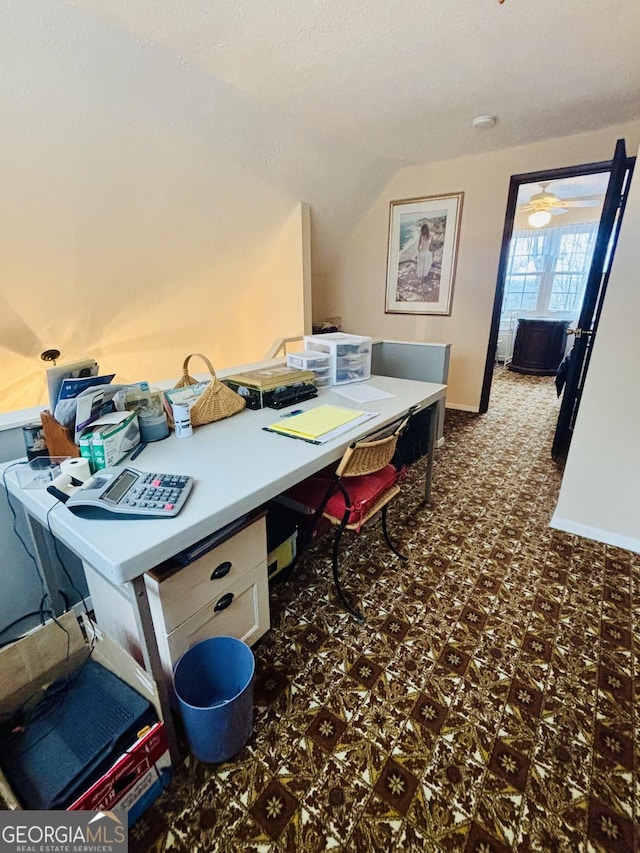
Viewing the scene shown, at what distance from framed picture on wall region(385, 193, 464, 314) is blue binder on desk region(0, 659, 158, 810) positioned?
4102 mm

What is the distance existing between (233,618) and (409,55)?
2726 millimetres

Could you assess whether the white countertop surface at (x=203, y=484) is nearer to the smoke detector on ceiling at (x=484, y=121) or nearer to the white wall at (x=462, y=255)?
the smoke detector on ceiling at (x=484, y=121)

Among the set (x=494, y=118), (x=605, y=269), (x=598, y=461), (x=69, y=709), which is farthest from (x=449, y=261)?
(x=69, y=709)

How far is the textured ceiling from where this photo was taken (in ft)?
5.42

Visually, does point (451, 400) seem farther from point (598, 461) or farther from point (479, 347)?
point (598, 461)

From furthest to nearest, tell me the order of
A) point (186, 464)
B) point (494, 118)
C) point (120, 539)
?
point (494, 118)
point (186, 464)
point (120, 539)

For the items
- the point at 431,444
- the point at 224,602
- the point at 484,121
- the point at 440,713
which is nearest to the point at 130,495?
the point at 224,602

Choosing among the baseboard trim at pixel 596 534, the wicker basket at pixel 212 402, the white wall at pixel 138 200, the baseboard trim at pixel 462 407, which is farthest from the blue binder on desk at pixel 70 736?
the baseboard trim at pixel 462 407

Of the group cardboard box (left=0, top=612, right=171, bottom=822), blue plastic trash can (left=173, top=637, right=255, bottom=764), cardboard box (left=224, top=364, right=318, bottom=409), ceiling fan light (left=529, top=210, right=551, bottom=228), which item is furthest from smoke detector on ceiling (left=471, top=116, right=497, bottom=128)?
cardboard box (left=0, top=612, right=171, bottom=822)

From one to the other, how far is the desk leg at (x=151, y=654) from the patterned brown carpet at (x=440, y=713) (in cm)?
12

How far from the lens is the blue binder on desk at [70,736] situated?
959 millimetres

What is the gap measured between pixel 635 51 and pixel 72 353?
4.10 m

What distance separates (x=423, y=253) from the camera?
13.4 feet

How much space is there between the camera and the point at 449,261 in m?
3.96
